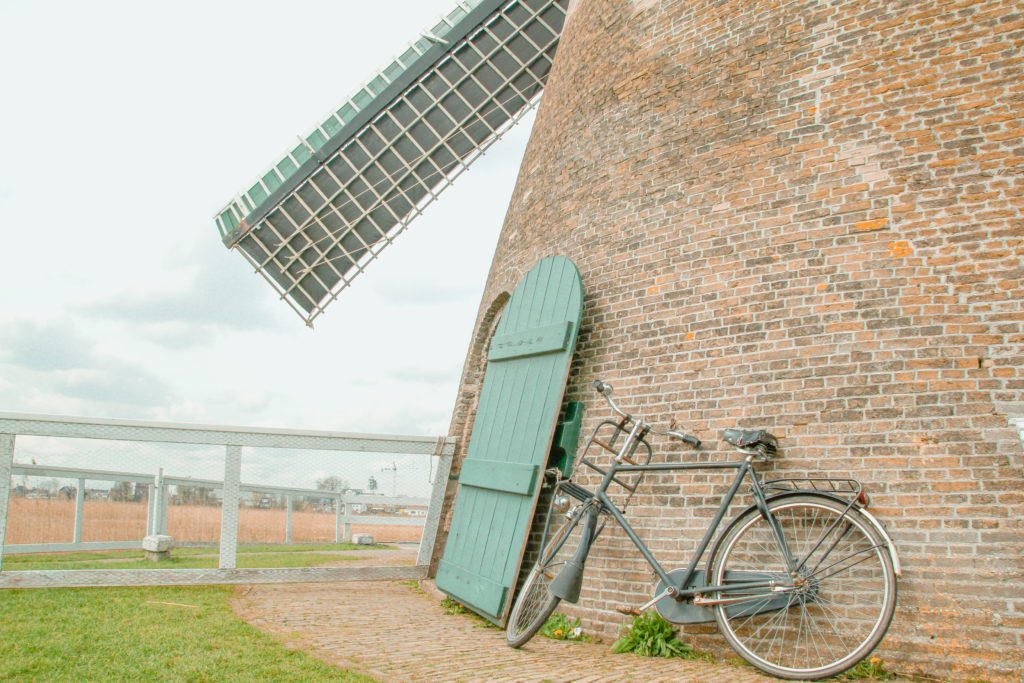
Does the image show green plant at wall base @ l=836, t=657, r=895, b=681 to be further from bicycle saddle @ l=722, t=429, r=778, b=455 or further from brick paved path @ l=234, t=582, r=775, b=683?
bicycle saddle @ l=722, t=429, r=778, b=455

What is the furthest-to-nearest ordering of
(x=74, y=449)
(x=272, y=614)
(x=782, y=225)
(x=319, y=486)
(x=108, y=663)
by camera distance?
(x=319, y=486), (x=74, y=449), (x=272, y=614), (x=782, y=225), (x=108, y=663)

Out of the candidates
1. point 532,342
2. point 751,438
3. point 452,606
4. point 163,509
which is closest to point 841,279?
point 751,438

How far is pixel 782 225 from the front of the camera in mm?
5016

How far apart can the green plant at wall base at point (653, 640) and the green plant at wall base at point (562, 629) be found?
39 cm

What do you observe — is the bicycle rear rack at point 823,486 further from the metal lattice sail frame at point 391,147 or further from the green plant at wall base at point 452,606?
the metal lattice sail frame at point 391,147

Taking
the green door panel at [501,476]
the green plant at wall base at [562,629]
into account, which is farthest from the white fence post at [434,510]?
the green plant at wall base at [562,629]

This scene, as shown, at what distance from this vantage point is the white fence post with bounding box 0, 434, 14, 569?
636cm

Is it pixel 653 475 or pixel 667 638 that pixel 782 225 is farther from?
pixel 667 638

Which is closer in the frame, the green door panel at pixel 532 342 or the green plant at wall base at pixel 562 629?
the green plant at wall base at pixel 562 629

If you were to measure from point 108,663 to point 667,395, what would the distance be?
370 cm

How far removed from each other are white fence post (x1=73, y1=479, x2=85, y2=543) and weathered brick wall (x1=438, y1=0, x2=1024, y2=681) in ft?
15.4

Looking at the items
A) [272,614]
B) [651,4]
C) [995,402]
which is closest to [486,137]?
[651,4]

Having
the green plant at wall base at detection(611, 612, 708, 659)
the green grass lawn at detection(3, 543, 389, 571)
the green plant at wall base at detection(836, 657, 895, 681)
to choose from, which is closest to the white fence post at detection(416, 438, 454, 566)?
the green grass lawn at detection(3, 543, 389, 571)

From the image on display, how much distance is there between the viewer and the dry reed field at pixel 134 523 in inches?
261
